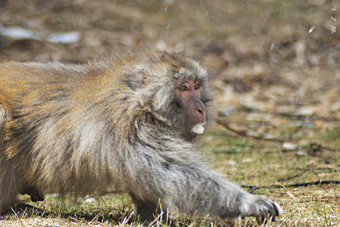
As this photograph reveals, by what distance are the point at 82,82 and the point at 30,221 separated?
1279 millimetres

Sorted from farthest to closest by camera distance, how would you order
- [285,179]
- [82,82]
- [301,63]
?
[301,63], [285,179], [82,82]

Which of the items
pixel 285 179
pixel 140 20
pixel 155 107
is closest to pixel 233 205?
pixel 155 107

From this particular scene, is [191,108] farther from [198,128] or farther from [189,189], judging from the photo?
[189,189]

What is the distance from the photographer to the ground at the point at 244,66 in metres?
5.30

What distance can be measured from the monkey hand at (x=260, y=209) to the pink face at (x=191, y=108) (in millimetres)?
889

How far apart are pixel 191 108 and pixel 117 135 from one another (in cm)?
75

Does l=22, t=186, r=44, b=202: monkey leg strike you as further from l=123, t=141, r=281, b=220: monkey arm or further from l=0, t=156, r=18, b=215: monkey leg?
l=123, t=141, r=281, b=220: monkey arm

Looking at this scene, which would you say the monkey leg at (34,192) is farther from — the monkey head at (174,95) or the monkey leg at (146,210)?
the monkey head at (174,95)

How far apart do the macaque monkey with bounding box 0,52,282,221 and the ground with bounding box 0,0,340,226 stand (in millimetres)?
313

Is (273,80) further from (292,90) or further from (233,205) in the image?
(233,205)

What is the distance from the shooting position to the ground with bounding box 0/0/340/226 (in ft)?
17.4

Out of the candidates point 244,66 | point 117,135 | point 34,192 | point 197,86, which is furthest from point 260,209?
point 244,66

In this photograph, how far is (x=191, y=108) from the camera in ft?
14.7

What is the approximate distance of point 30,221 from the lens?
164 inches
